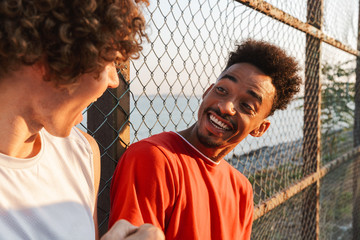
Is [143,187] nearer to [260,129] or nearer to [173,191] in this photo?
[173,191]

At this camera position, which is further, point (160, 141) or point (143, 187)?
point (160, 141)

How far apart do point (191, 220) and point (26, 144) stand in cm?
74

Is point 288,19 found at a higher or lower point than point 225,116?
higher

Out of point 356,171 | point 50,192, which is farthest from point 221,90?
point 356,171

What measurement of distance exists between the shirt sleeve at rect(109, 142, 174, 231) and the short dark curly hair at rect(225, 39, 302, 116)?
81cm

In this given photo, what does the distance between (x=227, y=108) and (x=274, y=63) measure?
1.42 feet

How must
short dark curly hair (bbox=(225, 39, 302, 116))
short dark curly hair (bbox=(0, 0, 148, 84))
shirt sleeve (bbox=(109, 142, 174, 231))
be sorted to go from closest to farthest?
short dark curly hair (bbox=(0, 0, 148, 84))
shirt sleeve (bbox=(109, 142, 174, 231))
short dark curly hair (bbox=(225, 39, 302, 116))

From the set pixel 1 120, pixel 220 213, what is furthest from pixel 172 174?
pixel 1 120

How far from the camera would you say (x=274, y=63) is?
1.98 m

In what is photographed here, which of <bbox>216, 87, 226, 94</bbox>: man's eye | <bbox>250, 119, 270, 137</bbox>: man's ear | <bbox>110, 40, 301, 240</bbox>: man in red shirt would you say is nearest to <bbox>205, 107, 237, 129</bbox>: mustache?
<bbox>110, 40, 301, 240</bbox>: man in red shirt

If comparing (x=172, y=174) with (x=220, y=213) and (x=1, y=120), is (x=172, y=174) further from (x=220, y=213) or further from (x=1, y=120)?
(x=1, y=120)

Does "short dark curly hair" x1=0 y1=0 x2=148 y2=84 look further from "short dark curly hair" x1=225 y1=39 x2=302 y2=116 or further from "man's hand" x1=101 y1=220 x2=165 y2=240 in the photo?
"short dark curly hair" x1=225 y1=39 x2=302 y2=116

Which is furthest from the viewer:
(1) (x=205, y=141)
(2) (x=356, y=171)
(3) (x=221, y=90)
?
(2) (x=356, y=171)

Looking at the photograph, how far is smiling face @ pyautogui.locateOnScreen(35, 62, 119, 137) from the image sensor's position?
3.00 ft
